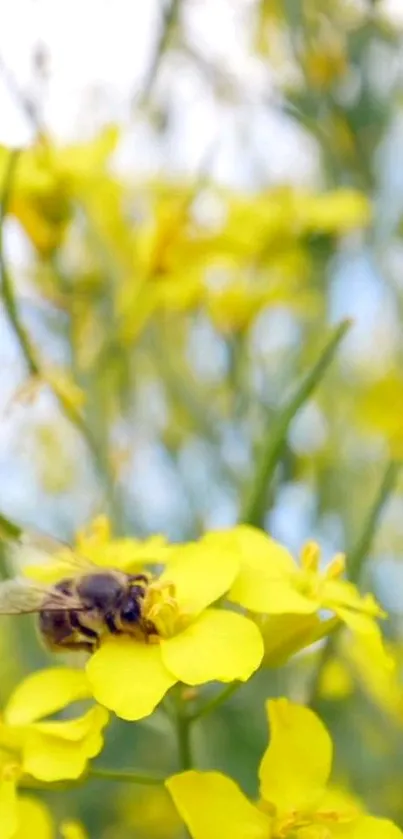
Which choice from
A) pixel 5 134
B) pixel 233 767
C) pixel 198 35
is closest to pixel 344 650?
pixel 233 767

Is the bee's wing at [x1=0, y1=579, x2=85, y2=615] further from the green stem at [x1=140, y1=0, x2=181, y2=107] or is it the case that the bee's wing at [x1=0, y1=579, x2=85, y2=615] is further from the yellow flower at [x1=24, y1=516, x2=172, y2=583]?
the green stem at [x1=140, y1=0, x2=181, y2=107]

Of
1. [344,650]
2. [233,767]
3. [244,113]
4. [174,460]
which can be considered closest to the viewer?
[233,767]

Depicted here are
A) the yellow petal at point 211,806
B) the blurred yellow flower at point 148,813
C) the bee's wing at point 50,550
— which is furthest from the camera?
the blurred yellow flower at point 148,813

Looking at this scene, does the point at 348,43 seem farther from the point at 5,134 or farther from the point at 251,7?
the point at 5,134

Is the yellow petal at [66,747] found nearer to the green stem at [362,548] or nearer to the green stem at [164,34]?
the green stem at [362,548]

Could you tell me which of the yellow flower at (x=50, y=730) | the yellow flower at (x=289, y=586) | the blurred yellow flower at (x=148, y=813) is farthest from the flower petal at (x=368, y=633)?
the blurred yellow flower at (x=148, y=813)

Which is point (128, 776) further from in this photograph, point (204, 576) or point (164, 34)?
point (164, 34)

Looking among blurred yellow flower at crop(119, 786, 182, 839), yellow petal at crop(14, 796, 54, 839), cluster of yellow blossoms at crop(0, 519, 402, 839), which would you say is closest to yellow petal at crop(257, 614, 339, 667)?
cluster of yellow blossoms at crop(0, 519, 402, 839)
